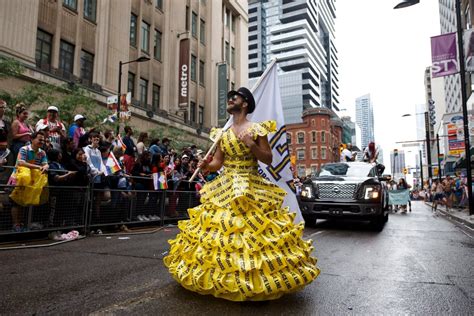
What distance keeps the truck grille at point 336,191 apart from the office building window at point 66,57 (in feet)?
59.1

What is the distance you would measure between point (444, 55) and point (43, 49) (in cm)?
2009

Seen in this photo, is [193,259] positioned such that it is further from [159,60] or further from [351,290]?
[159,60]

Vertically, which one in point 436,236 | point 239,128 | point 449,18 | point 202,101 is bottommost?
point 436,236

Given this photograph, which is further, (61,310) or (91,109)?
(91,109)

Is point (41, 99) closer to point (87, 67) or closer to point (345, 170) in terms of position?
point (87, 67)

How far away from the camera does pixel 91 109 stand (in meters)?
17.2

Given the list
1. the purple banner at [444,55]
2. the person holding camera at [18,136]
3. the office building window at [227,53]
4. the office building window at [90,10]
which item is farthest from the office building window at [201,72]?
the person holding camera at [18,136]

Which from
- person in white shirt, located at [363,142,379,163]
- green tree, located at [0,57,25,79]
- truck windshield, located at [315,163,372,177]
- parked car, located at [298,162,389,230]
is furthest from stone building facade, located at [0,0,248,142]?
person in white shirt, located at [363,142,379,163]

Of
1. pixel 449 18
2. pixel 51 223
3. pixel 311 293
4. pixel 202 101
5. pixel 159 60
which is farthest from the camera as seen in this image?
pixel 449 18

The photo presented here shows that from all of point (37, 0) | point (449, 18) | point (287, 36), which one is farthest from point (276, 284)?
point (287, 36)

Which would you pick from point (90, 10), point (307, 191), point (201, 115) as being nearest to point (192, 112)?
point (201, 115)

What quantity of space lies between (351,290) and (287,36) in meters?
126

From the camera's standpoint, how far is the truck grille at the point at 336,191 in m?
9.19

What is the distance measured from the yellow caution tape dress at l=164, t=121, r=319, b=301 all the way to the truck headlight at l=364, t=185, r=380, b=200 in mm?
6121
